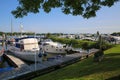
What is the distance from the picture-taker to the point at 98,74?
13.9 meters

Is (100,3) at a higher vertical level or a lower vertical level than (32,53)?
higher

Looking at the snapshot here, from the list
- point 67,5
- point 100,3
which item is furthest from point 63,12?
point 100,3

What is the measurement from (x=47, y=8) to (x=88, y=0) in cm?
202

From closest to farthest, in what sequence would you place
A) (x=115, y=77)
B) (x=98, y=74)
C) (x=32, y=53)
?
(x=115, y=77)
(x=98, y=74)
(x=32, y=53)

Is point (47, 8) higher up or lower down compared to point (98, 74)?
higher up

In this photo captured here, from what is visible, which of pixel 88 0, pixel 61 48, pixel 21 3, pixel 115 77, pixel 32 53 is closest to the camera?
pixel 21 3

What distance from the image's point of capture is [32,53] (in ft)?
120

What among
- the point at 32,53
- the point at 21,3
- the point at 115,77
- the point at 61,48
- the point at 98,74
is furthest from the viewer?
the point at 61,48

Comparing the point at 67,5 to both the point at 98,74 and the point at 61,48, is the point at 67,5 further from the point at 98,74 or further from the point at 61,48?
the point at 61,48

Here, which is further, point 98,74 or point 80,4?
point 98,74

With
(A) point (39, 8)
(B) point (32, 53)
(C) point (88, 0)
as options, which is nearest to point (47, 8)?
(A) point (39, 8)

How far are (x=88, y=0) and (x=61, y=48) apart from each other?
36967mm

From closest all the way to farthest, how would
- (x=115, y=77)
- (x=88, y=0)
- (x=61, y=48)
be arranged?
(x=88, y=0) → (x=115, y=77) → (x=61, y=48)

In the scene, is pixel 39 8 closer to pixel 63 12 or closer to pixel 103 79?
pixel 63 12
